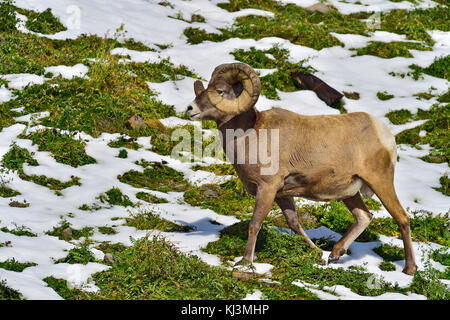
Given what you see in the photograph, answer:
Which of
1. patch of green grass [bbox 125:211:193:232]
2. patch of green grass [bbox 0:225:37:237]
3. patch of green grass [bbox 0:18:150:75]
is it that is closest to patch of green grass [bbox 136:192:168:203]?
patch of green grass [bbox 125:211:193:232]

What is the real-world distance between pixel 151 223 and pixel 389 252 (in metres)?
4.05

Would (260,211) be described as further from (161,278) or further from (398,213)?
(398,213)

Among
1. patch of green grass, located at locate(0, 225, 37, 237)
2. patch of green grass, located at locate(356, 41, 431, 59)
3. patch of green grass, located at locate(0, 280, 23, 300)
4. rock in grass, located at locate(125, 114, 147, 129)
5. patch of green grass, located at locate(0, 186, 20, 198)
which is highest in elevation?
patch of green grass, located at locate(356, 41, 431, 59)

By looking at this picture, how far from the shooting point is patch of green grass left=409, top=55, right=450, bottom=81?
17.1 m

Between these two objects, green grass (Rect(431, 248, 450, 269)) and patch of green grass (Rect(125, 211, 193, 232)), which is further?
patch of green grass (Rect(125, 211, 193, 232))

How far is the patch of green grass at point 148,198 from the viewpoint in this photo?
405 inches

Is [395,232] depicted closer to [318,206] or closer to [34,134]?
[318,206]

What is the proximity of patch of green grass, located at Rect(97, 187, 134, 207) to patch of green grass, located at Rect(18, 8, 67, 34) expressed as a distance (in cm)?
831

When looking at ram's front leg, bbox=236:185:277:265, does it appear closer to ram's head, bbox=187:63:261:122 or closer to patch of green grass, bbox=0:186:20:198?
ram's head, bbox=187:63:261:122

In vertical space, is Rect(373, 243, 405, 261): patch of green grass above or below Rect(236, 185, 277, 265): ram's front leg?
below

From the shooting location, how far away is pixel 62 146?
11453mm

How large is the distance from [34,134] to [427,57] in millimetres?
13135

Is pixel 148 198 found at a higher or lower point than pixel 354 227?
higher

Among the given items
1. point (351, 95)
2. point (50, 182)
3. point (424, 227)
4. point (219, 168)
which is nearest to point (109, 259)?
point (50, 182)
